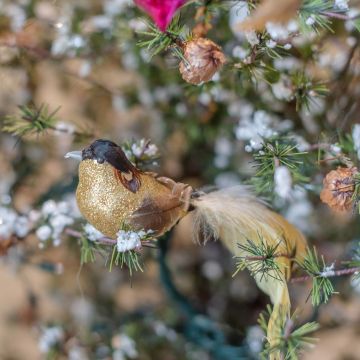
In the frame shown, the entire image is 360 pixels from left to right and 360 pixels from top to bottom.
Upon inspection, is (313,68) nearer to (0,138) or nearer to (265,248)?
(265,248)

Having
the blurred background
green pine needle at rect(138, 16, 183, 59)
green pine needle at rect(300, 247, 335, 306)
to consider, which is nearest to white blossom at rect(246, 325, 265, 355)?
the blurred background

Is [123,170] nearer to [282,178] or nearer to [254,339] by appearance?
[282,178]

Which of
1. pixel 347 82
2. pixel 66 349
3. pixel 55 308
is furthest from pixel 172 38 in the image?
pixel 55 308

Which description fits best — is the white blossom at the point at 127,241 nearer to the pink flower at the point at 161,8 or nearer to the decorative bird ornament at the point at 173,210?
the decorative bird ornament at the point at 173,210

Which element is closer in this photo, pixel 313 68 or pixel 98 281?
pixel 313 68

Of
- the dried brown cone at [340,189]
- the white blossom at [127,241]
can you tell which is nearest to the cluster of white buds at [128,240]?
the white blossom at [127,241]
